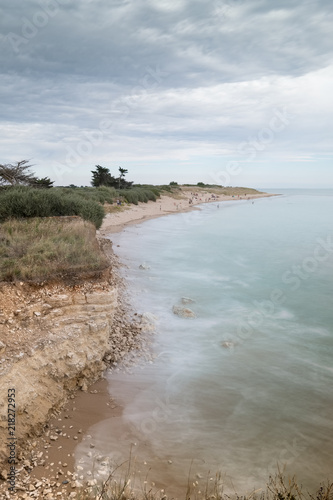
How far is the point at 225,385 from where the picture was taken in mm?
7973

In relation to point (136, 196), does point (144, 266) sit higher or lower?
lower

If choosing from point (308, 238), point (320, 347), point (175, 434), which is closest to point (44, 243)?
point (175, 434)

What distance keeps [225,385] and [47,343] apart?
13.8ft

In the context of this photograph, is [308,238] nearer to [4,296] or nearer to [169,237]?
[169,237]

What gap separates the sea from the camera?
222 inches

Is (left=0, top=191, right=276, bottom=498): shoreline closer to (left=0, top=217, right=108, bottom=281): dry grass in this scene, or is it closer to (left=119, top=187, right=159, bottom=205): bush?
(left=0, top=217, right=108, bottom=281): dry grass

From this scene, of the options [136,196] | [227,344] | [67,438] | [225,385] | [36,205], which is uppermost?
[136,196]

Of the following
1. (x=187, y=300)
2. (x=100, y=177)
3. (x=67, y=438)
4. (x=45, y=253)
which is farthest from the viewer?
(x=100, y=177)

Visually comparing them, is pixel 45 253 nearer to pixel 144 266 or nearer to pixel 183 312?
pixel 183 312

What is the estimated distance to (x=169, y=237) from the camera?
28.1m

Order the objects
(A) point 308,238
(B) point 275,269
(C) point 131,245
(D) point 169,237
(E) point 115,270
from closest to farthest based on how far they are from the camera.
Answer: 1. (E) point 115,270
2. (B) point 275,269
3. (C) point 131,245
4. (D) point 169,237
5. (A) point 308,238

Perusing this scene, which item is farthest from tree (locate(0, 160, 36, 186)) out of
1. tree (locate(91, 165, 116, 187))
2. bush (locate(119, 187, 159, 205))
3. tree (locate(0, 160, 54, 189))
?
tree (locate(91, 165, 116, 187))

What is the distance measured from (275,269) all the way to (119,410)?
15793 millimetres

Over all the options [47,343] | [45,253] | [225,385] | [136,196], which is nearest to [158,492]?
[47,343]
